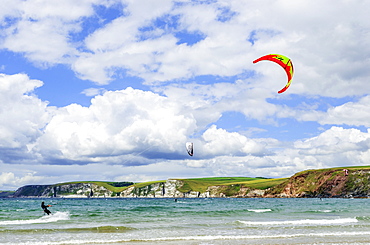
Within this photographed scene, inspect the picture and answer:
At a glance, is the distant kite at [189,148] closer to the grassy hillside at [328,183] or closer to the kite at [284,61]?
the kite at [284,61]

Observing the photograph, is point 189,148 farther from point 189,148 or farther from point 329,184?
point 329,184

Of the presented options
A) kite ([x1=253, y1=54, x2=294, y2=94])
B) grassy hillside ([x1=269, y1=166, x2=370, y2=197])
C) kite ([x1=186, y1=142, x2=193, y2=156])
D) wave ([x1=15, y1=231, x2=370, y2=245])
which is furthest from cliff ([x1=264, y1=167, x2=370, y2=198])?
kite ([x1=253, y1=54, x2=294, y2=94])

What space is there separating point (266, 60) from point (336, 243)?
1223 cm

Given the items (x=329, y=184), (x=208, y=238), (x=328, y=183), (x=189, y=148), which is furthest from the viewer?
(x=328, y=183)

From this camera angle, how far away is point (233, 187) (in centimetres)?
19212

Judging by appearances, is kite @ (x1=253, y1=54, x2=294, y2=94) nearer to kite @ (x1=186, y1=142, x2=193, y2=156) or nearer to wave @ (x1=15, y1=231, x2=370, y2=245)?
kite @ (x1=186, y1=142, x2=193, y2=156)

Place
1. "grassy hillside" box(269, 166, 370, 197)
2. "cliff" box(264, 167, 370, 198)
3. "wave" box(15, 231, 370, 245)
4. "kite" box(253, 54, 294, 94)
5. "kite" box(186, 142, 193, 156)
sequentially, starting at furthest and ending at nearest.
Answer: "grassy hillside" box(269, 166, 370, 197) → "cliff" box(264, 167, 370, 198) → "kite" box(186, 142, 193, 156) → "kite" box(253, 54, 294, 94) → "wave" box(15, 231, 370, 245)

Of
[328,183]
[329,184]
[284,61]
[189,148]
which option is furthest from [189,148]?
[328,183]

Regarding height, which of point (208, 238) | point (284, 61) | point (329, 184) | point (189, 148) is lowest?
point (329, 184)

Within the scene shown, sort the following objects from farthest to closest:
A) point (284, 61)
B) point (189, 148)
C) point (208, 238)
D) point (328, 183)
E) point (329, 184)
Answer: point (328, 183)
point (329, 184)
point (189, 148)
point (284, 61)
point (208, 238)

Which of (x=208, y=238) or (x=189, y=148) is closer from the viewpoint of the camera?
(x=208, y=238)

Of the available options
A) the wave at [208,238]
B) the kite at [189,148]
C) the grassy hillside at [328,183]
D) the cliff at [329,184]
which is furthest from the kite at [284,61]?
the grassy hillside at [328,183]

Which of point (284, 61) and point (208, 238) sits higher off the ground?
point (284, 61)

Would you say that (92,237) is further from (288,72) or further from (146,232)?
(288,72)
